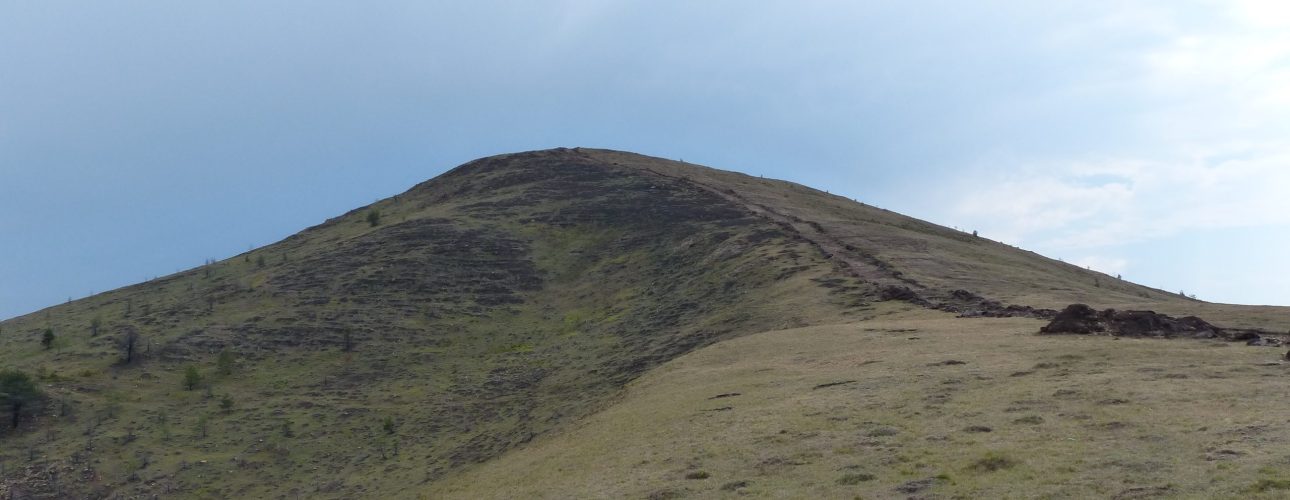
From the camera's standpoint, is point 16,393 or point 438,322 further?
point 438,322

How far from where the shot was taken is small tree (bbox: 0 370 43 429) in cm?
4034

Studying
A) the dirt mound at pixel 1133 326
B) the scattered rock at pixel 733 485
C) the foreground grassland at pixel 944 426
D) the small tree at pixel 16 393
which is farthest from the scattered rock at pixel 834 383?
the small tree at pixel 16 393

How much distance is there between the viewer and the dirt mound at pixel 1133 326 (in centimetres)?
2538

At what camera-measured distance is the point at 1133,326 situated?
2673 cm

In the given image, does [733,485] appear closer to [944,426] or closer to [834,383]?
[944,426]

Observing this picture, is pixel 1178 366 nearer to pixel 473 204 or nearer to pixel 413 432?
pixel 413 432

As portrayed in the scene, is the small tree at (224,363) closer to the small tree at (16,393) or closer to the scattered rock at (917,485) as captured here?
the small tree at (16,393)

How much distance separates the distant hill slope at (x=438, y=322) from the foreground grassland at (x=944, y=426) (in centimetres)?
638

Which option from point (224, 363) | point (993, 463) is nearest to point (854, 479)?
point (993, 463)

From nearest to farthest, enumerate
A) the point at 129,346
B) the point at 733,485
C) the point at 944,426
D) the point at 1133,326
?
the point at 733,485
the point at 944,426
the point at 1133,326
the point at 129,346

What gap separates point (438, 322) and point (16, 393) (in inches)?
772

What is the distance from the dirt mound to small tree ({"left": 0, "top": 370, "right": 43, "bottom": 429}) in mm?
40385

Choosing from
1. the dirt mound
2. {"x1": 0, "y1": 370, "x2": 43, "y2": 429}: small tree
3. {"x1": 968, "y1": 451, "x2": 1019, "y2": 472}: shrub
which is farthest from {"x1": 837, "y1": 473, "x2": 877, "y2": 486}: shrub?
{"x1": 0, "y1": 370, "x2": 43, "y2": 429}: small tree

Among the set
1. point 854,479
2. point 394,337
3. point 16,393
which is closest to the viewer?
point 854,479
